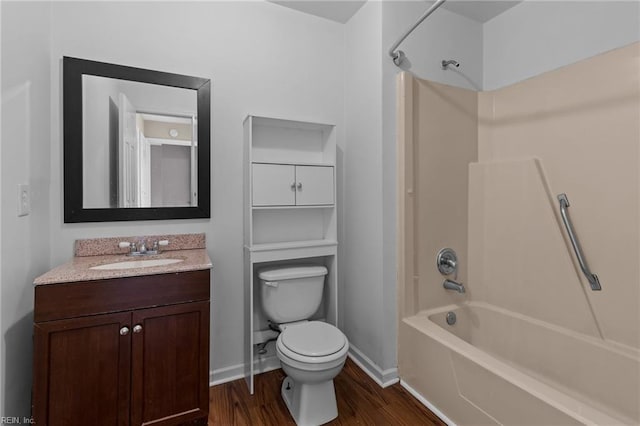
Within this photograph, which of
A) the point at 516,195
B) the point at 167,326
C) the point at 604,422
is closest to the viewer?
the point at 604,422

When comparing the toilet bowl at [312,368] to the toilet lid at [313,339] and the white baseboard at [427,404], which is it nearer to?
the toilet lid at [313,339]

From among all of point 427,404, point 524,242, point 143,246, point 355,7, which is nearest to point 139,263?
point 143,246

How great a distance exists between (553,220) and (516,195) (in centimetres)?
27

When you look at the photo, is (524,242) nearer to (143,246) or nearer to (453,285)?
(453,285)

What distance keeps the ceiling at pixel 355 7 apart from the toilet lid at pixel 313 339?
2.06 metres

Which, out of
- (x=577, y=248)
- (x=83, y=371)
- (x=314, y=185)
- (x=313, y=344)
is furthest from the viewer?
(x=314, y=185)

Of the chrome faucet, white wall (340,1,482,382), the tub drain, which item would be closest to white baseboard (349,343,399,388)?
white wall (340,1,482,382)

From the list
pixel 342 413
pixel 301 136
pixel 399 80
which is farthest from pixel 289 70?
pixel 342 413

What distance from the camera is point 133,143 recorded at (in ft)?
5.76

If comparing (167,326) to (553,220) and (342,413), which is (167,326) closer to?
(342,413)

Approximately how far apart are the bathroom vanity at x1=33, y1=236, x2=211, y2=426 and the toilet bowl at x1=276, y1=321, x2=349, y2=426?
0.41 meters

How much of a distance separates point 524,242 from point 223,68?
87.6 inches

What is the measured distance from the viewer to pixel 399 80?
195cm

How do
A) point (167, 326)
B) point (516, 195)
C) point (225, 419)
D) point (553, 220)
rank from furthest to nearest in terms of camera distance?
1. point (516, 195)
2. point (553, 220)
3. point (225, 419)
4. point (167, 326)
